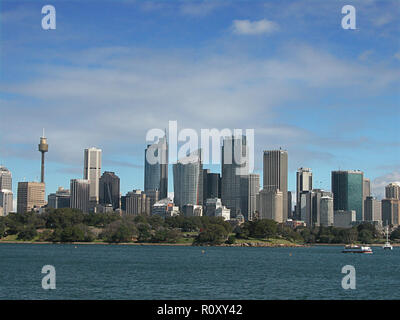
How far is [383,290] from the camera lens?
78.7 metres

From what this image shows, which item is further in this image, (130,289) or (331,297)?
(130,289)

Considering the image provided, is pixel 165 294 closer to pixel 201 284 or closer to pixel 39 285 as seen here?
pixel 201 284

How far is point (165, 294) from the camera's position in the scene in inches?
2672

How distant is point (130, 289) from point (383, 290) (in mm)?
33844
